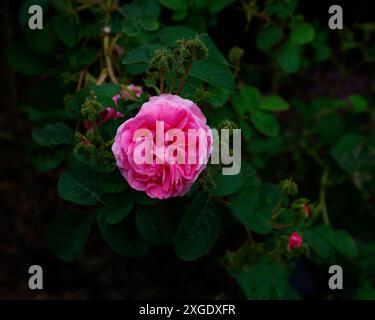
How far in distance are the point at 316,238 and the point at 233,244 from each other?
0.54 m

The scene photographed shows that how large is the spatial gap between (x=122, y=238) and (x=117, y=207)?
0.28ft

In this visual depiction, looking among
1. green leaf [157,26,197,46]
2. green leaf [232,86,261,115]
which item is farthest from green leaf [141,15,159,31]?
green leaf [232,86,261,115]

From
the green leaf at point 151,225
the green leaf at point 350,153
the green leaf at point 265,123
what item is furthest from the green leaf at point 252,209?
the green leaf at point 350,153

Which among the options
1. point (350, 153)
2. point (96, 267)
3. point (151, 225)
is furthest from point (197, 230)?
point (96, 267)

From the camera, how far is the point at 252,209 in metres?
1.23

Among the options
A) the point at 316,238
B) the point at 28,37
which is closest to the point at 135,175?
the point at 316,238

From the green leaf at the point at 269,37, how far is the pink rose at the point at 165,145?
0.69 metres

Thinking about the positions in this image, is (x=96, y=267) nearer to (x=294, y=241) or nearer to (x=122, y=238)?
(x=122, y=238)

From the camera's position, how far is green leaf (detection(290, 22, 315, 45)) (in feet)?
5.08

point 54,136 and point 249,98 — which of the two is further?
point 249,98

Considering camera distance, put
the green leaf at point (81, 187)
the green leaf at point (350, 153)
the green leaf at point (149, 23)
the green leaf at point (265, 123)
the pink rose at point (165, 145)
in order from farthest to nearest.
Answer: the green leaf at point (350, 153) → the green leaf at point (265, 123) → the green leaf at point (149, 23) → the green leaf at point (81, 187) → the pink rose at point (165, 145)

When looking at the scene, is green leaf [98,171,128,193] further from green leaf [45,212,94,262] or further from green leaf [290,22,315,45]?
green leaf [290,22,315,45]

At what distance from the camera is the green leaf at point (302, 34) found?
5.08ft

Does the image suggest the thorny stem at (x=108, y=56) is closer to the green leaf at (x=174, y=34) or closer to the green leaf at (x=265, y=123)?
the green leaf at (x=174, y=34)
